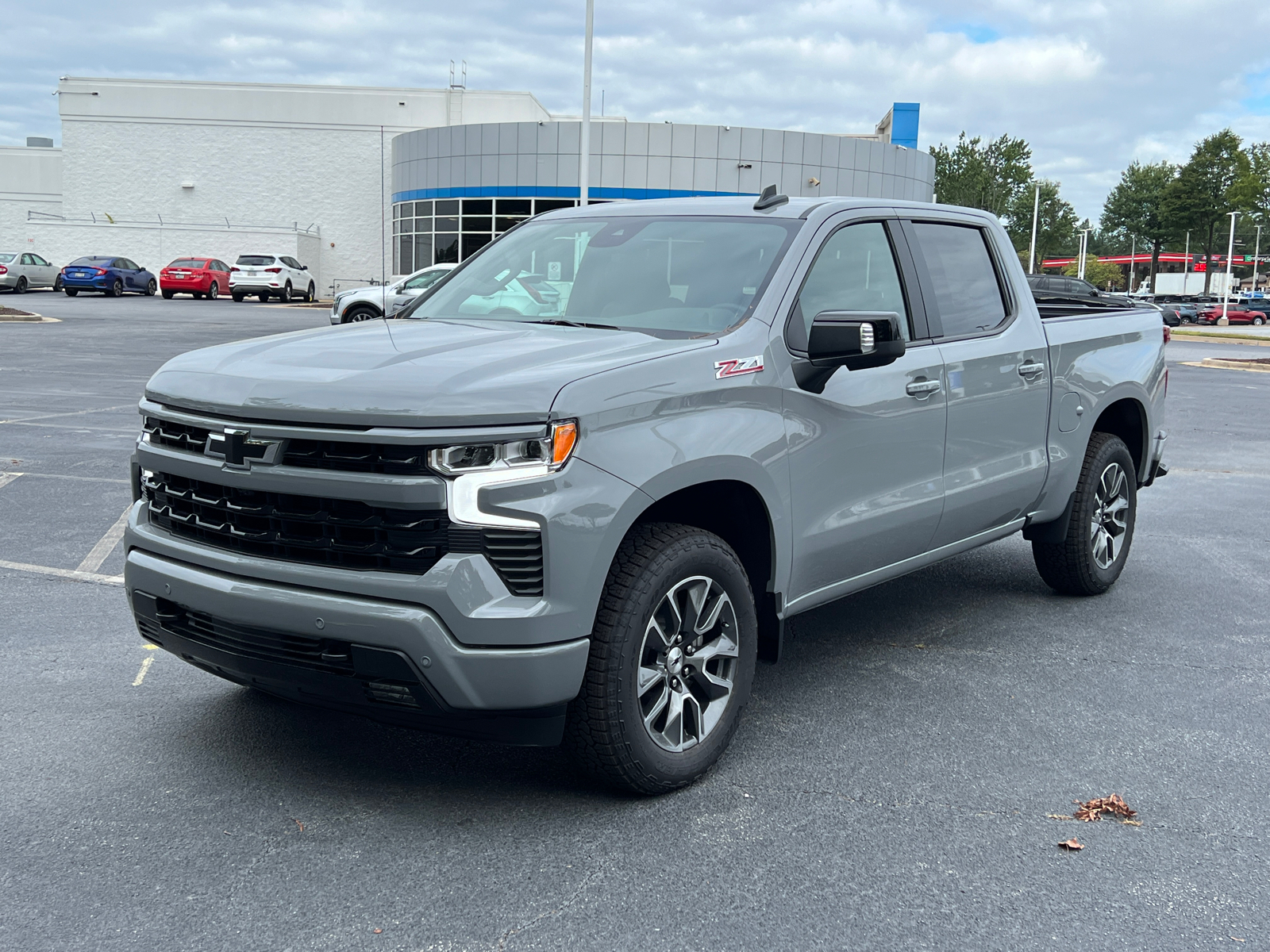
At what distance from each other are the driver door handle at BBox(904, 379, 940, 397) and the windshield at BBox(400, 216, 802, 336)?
778 mm

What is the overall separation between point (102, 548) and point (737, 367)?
14.7 feet

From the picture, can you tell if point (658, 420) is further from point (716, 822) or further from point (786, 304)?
point (716, 822)

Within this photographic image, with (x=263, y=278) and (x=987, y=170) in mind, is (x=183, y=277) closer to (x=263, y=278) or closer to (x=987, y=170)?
(x=263, y=278)

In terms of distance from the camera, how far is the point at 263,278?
141 ft

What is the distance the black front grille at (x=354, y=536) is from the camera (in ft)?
10.8

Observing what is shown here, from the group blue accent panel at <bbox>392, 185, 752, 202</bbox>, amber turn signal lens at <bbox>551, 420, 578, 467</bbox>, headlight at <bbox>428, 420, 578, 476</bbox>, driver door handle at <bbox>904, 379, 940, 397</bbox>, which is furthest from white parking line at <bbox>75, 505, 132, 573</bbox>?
blue accent panel at <bbox>392, 185, 752, 202</bbox>

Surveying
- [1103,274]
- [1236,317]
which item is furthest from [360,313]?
[1103,274]

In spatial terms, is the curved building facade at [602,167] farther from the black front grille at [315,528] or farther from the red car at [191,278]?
the black front grille at [315,528]

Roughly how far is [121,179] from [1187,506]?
196 ft

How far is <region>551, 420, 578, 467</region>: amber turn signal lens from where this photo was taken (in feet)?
11.0

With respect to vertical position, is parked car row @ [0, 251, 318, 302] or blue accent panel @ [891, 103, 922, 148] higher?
blue accent panel @ [891, 103, 922, 148]

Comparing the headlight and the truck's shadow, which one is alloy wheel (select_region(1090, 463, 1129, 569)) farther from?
the headlight

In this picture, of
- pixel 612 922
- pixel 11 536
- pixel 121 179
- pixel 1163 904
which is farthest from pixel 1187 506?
pixel 121 179

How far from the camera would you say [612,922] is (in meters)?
3.07
